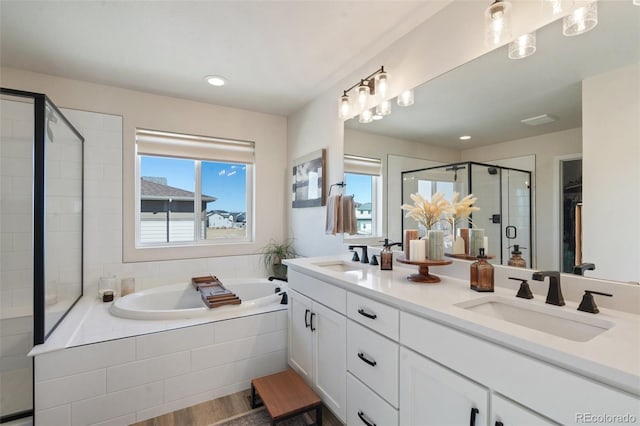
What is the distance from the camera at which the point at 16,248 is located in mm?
2133

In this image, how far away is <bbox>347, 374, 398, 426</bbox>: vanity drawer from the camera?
127 centimetres

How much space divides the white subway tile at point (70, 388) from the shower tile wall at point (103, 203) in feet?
3.77

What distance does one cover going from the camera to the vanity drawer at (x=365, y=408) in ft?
4.17

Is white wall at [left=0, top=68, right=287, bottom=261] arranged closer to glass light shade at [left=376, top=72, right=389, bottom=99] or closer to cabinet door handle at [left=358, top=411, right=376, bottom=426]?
glass light shade at [left=376, top=72, right=389, bottom=99]

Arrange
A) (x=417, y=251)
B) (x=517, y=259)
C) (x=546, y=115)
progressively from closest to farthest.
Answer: (x=546, y=115)
(x=517, y=259)
(x=417, y=251)

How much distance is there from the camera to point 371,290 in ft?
4.45

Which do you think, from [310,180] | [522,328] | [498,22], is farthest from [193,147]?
[522,328]

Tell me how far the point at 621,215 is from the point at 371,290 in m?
0.96

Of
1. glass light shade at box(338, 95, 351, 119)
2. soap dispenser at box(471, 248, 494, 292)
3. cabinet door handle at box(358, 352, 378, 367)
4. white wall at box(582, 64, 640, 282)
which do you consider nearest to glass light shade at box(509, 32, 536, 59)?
white wall at box(582, 64, 640, 282)

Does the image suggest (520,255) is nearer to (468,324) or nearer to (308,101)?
(468,324)

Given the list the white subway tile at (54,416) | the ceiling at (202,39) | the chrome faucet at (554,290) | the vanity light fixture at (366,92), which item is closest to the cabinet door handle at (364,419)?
the chrome faucet at (554,290)

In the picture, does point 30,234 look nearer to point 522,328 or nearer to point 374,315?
point 374,315

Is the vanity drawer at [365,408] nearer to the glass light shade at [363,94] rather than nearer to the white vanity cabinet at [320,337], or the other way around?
the white vanity cabinet at [320,337]

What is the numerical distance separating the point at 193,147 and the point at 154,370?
2091mm
